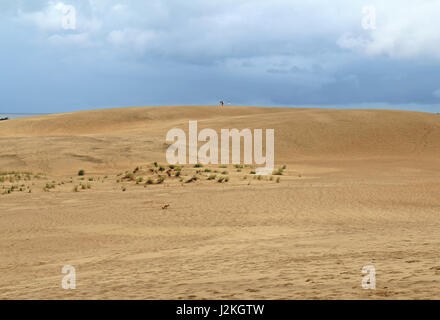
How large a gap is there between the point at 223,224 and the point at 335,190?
8.11 meters

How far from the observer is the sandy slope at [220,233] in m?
7.10

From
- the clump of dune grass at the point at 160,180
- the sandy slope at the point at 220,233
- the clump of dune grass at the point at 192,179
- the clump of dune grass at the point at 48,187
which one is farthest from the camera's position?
the clump of dune grass at the point at 192,179

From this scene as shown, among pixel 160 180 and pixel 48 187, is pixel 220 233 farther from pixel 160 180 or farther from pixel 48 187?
pixel 48 187

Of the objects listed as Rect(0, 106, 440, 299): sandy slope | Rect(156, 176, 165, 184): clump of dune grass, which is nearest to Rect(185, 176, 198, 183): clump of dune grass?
Rect(0, 106, 440, 299): sandy slope

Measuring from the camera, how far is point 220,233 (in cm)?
1311

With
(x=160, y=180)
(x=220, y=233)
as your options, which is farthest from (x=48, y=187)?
(x=220, y=233)

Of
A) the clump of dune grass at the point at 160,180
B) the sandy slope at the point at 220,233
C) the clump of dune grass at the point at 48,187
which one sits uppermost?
the clump of dune grass at the point at 160,180

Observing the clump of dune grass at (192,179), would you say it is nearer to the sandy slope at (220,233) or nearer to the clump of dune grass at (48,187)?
the sandy slope at (220,233)

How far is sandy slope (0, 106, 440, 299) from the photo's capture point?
7.10m

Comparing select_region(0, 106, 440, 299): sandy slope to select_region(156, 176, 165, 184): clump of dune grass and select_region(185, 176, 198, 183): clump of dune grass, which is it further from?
select_region(185, 176, 198, 183): clump of dune grass

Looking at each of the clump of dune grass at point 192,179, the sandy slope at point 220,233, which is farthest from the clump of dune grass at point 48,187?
the clump of dune grass at point 192,179

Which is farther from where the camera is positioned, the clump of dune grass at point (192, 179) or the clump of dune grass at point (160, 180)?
the clump of dune grass at point (192, 179)

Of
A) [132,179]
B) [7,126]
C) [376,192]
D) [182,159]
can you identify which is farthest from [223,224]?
[7,126]
